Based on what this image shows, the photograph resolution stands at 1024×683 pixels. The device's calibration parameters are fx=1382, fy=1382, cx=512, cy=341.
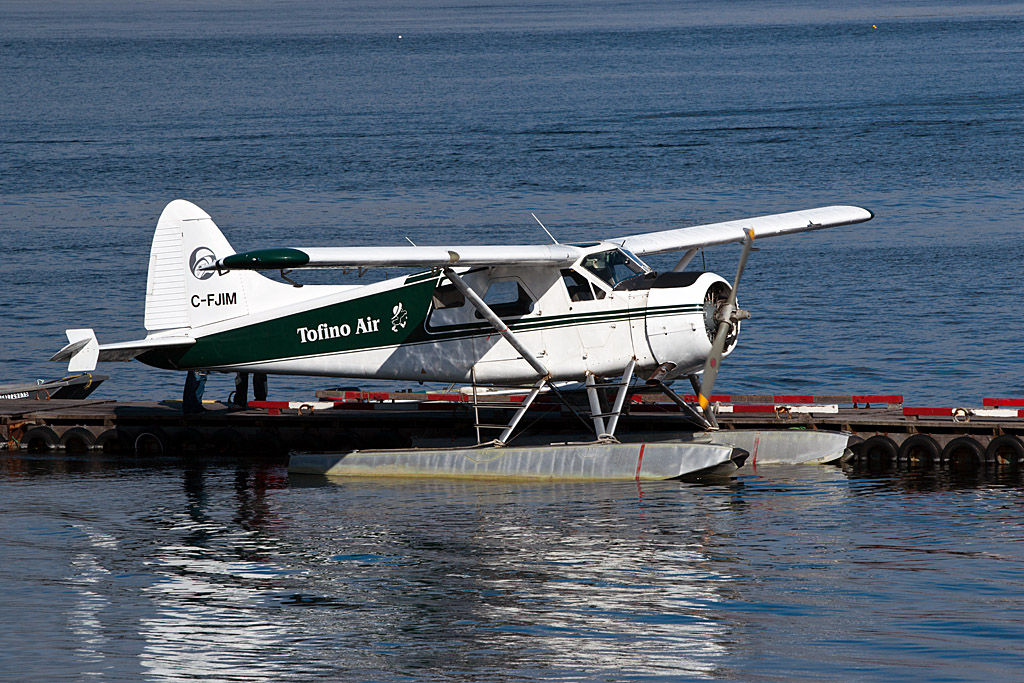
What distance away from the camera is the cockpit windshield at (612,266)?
17.6 metres

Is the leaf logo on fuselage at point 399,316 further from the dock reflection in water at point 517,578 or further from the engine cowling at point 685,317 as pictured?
the engine cowling at point 685,317

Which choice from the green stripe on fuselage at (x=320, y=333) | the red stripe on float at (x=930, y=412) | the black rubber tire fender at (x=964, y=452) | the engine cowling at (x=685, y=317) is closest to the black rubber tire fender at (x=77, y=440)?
the green stripe on fuselage at (x=320, y=333)

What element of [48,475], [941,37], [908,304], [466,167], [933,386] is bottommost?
[48,475]

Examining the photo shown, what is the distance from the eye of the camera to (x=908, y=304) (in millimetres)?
32688

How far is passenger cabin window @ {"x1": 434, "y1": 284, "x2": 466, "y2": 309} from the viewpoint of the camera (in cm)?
1827

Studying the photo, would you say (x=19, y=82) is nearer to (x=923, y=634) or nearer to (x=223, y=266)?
(x=223, y=266)

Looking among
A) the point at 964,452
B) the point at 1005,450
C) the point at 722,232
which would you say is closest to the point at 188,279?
the point at 722,232

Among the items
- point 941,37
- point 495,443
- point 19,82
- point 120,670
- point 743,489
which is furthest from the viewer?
point 941,37

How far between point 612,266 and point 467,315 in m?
2.03

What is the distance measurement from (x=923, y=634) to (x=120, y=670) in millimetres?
6614

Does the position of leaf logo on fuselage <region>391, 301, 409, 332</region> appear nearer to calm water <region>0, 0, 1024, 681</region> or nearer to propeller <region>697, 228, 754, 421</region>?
calm water <region>0, 0, 1024, 681</region>

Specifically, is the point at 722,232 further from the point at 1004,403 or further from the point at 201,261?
the point at 201,261

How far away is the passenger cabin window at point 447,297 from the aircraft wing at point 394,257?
1.41 m

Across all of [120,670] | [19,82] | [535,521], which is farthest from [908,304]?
[19,82]
